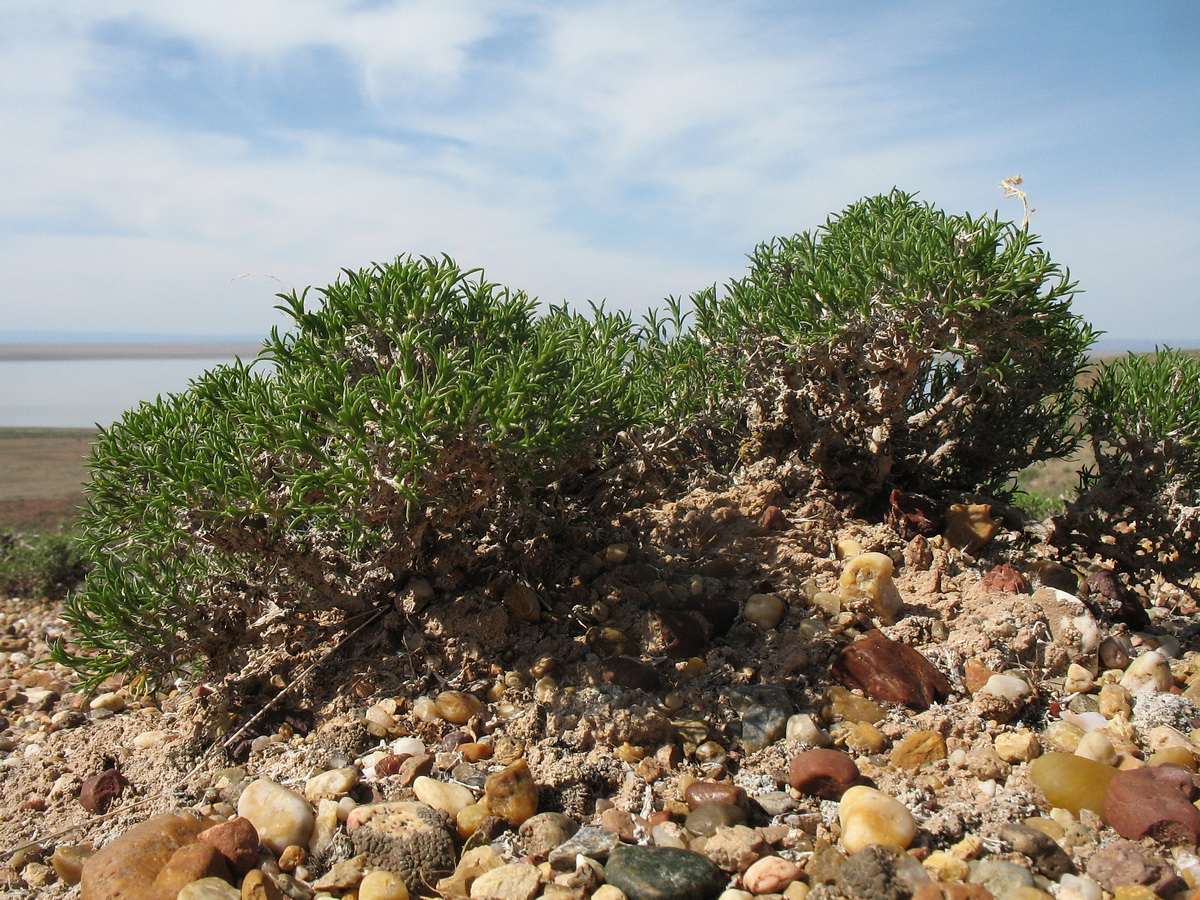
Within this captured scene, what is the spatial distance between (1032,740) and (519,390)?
7.37 ft

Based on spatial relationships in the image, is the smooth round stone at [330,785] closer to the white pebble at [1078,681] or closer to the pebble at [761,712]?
the pebble at [761,712]

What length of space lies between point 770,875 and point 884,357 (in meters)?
2.44

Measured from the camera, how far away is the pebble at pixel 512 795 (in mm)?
2971

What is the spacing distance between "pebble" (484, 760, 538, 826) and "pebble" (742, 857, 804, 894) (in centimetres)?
77

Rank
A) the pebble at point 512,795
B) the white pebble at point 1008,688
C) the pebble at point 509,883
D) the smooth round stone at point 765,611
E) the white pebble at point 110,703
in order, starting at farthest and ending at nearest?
the white pebble at point 110,703
the smooth round stone at point 765,611
the white pebble at point 1008,688
the pebble at point 512,795
the pebble at point 509,883

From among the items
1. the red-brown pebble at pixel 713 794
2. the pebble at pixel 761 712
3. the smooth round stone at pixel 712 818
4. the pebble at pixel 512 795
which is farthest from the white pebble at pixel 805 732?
the pebble at pixel 512 795

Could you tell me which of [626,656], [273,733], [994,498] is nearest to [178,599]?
[273,733]

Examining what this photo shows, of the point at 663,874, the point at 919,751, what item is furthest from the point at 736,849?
the point at 919,751

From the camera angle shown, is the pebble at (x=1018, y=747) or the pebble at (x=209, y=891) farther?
the pebble at (x=1018, y=747)

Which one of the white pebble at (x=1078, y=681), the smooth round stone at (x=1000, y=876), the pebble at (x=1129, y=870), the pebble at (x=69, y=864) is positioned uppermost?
the white pebble at (x=1078, y=681)

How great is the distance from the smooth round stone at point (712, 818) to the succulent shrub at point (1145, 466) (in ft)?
8.68

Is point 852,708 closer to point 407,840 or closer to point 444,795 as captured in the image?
point 444,795

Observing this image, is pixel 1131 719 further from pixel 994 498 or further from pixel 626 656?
pixel 626 656

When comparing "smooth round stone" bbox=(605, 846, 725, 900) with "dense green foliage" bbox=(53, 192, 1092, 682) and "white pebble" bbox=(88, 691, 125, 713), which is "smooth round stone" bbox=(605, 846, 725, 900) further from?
"white pebble" bbox=(88, 691, 125, 713)
